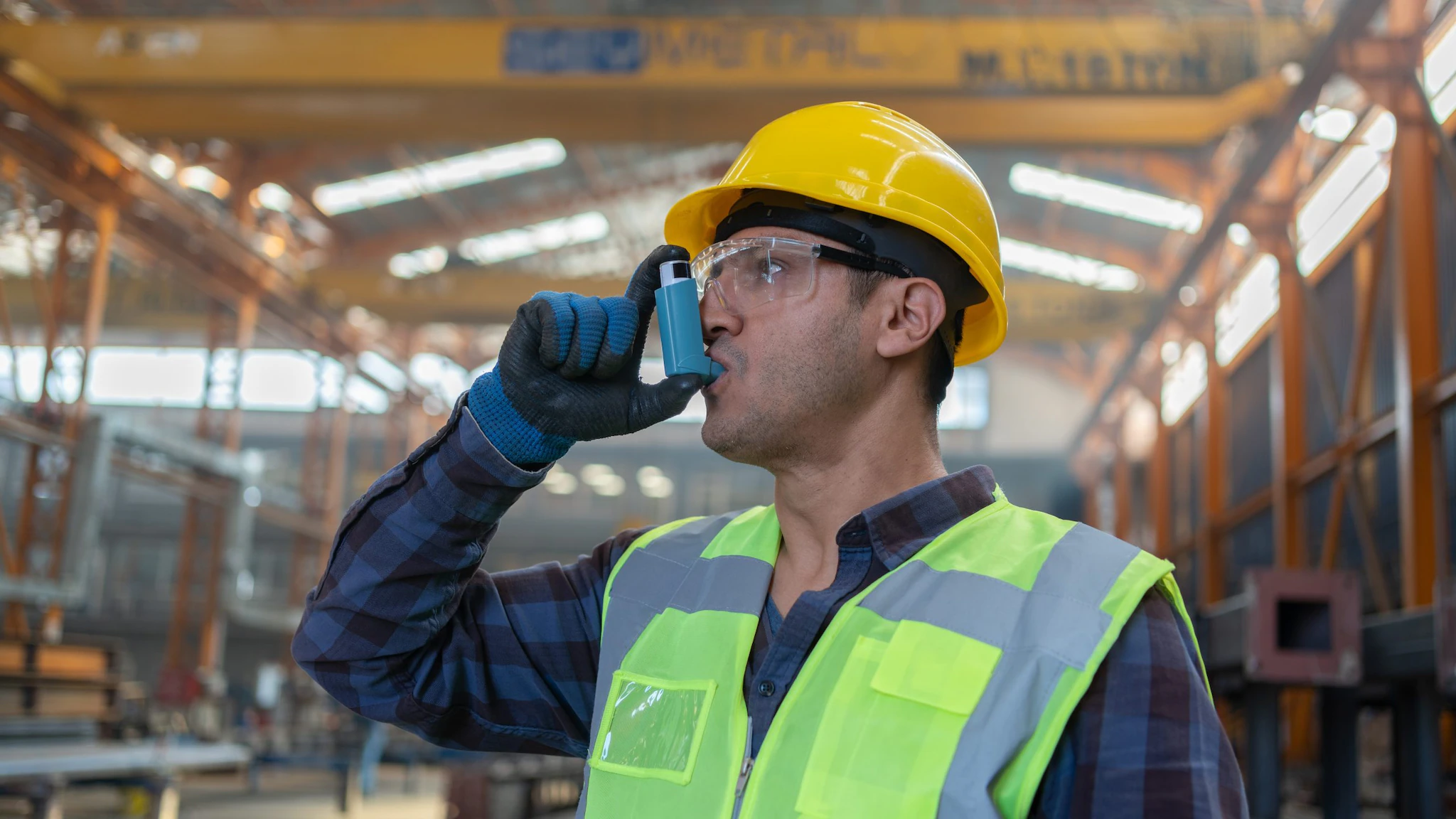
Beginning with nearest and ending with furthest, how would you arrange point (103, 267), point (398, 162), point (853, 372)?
point (853, 372) → point (103, 267) → point (398, 162)

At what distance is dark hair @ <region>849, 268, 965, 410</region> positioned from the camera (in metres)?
1.74

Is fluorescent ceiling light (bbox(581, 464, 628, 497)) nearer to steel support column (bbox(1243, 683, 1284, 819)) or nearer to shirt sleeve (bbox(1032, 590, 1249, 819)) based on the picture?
steel support column (bbox(1243, 683, 1284, 819))

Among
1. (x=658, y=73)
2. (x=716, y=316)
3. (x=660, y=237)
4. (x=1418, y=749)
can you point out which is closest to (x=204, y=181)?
(x=660, y=237)

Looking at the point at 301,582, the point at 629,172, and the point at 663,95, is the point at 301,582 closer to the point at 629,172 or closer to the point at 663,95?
the point at 629,172

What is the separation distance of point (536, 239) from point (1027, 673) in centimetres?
1939

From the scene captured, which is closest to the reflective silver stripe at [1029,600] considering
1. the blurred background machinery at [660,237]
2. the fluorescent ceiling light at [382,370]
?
the blurred background machinery at [660,237]

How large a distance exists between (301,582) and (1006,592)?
66.7 feet

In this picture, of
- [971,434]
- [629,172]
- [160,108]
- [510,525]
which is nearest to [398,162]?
[629,172]

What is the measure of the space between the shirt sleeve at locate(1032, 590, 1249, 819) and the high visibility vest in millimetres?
Answer: 38

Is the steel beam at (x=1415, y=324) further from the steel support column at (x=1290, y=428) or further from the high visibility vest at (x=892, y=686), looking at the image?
the high visibility vest at (x=892, y=686)

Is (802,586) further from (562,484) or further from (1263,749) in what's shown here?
(562,484)

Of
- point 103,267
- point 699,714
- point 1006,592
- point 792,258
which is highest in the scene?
point 103,267

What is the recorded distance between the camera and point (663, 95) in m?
8.97

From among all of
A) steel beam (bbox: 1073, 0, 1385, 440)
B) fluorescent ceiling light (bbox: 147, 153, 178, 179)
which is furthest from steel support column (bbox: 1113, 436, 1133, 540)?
fluorescent ceiling light (bbox: 147, 153, 178, 179)
